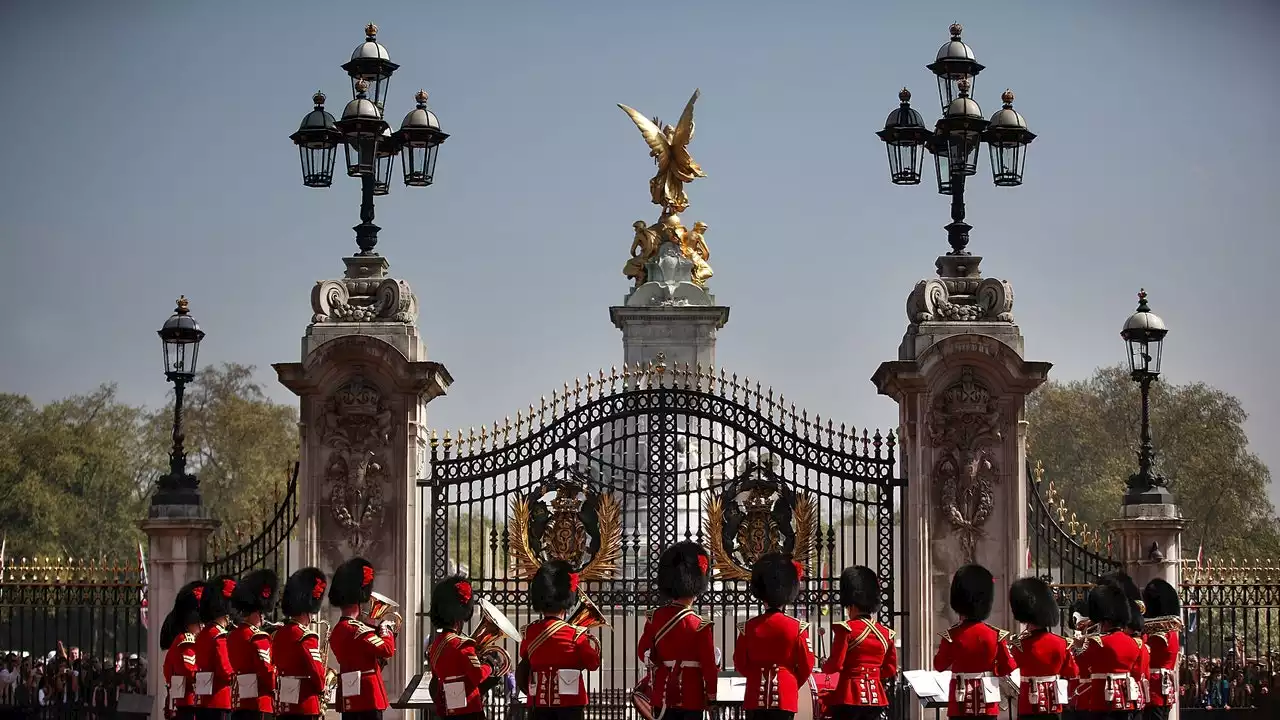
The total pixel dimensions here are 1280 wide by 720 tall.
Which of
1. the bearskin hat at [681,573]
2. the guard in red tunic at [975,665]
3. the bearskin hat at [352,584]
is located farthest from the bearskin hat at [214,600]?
the guard in red tunic at [975,665]

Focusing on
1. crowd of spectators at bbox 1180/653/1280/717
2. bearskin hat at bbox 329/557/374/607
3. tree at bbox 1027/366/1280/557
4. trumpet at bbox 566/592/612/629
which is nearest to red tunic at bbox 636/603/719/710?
trumpet at bbox 566/592/612/629

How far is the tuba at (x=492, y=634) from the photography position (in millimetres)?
15195

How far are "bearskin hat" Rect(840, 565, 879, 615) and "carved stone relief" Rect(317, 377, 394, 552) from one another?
619cm

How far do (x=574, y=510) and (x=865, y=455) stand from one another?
3.05 m

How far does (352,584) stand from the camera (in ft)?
53.4

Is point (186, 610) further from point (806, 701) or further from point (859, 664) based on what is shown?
point (859, 664)

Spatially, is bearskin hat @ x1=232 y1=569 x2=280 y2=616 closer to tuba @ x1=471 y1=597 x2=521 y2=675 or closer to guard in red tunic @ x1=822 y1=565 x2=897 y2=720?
tuba @ x1=471 y1=597 x2=521 y2=675

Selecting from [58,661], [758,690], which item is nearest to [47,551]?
[58,661]

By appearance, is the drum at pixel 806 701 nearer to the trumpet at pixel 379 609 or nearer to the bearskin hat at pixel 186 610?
the trumpet at pixel 379 609

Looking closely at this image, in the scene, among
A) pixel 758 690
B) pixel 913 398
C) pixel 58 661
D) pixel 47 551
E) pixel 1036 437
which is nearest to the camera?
pixel 758 690

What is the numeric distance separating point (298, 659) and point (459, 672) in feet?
4.62

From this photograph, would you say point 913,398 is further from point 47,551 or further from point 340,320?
point 47,551

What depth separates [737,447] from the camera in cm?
2195

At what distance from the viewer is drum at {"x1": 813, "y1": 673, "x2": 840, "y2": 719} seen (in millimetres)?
16703
